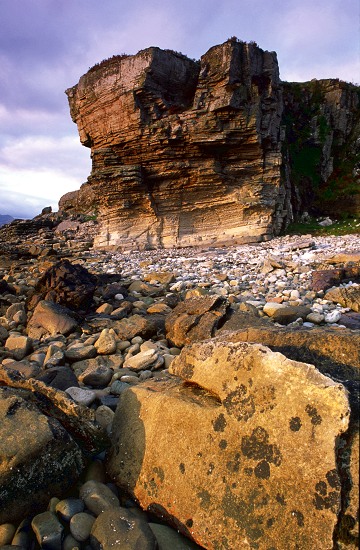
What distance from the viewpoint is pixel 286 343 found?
2.81 metres

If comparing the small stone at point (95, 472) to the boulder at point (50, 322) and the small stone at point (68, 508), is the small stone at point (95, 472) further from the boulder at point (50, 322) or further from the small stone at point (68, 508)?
the boulder at point (50, 322)

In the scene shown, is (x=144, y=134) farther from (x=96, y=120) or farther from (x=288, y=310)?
(x=288, y=310)

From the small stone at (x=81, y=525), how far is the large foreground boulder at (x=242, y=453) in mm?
372

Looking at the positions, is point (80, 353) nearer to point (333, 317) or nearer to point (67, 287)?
point (67, 287)

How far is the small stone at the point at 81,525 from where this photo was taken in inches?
74.5

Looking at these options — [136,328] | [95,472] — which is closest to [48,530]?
[95,472]

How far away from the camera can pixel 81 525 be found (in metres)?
1.93

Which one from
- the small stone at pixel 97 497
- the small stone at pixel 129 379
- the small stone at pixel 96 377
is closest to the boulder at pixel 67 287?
the small stone at pixel 96 377

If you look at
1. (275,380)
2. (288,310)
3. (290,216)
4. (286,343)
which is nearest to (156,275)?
(288,310)

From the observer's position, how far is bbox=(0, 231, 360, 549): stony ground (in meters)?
2.08

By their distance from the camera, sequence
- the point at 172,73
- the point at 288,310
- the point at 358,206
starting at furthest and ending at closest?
the point at 358,206
the point at 172,73
the point at 288,310

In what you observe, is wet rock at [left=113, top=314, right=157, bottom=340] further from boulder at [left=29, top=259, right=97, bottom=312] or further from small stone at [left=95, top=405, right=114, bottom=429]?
small stone at [left=95, top=405, right=114, bottom=429]

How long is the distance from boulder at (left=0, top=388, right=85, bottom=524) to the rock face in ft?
67.4

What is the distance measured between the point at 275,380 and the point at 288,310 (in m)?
4.36
